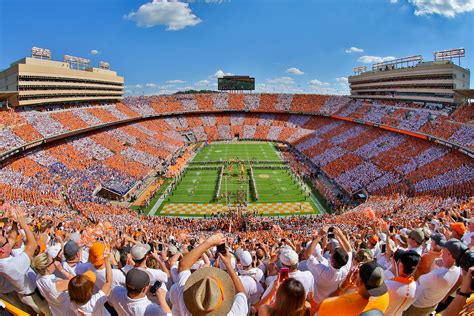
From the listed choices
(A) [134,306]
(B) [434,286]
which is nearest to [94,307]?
(A) [134,306]

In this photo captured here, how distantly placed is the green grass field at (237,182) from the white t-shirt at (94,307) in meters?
25.2

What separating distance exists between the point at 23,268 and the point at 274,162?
40.4 m

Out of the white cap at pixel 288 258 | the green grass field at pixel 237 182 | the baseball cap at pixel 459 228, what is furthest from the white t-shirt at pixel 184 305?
the green grass field at pixel 237 182

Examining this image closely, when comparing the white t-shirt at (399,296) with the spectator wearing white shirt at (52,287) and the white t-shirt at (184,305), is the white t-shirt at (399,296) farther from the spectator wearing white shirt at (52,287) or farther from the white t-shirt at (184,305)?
the spectator wearing white shirt at (52,287)

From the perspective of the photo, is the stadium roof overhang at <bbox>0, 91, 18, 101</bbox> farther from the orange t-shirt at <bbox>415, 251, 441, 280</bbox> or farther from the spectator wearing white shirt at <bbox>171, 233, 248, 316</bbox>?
the orange t-shirt at <bbox>415, 251, 441, 280</bbox>

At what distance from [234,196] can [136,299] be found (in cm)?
2849

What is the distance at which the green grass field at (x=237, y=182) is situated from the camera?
31.5 m

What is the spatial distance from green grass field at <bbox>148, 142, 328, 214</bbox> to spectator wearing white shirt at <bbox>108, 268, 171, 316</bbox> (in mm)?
25441

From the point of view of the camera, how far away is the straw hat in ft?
9.51

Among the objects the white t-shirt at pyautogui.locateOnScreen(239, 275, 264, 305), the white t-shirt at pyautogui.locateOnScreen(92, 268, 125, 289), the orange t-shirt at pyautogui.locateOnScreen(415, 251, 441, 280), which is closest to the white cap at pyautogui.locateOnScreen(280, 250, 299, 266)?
the white t-shirt at pyautogui.locateOnScreen(239, 275, 264, 305)

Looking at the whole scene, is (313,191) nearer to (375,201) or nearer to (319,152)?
(375,201)

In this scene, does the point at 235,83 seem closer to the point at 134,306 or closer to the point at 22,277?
the point at 22,277

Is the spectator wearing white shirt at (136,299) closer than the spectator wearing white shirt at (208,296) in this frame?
No

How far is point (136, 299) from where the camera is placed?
12.0ft
